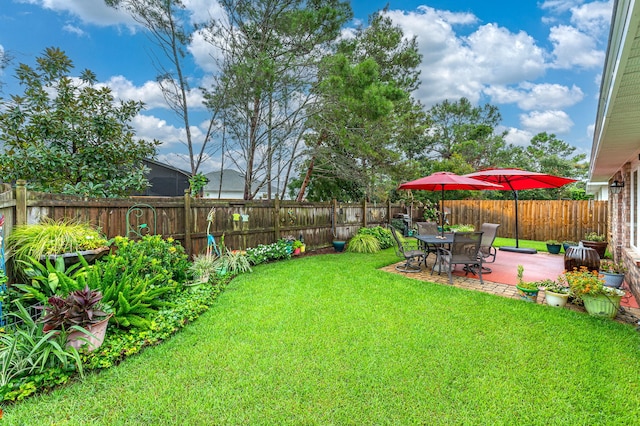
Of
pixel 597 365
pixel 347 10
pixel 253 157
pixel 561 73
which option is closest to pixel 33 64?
pixel 253 157

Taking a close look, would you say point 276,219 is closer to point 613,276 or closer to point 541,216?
point 613,276

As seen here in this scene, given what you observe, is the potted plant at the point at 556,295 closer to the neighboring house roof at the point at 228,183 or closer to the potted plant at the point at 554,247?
the potted plant at the point at 554,247

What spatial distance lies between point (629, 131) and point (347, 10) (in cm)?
671

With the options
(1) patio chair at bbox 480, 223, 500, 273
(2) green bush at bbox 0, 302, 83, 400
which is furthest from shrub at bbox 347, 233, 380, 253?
(2) green bush at bbox 0, 302, 83, 400

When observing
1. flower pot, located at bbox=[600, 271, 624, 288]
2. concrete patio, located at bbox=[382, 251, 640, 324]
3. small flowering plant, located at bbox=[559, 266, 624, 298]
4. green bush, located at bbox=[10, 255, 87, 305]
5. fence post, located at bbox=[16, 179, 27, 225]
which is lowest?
concrete patio, located at bbox=[382, 251, 640, 324]

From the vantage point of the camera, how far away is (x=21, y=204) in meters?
3.31

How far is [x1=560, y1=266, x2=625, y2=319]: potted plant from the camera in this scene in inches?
135

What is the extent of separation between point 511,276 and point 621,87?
14.6ft

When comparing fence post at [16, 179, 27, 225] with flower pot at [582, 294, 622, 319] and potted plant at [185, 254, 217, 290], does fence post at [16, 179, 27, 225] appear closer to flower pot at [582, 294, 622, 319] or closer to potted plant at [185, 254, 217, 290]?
potted plant at [185, 254, 217, 290]

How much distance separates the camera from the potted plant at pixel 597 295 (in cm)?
344

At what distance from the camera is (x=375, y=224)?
1065cm

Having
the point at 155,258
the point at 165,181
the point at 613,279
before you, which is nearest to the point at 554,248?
the point at 613,279

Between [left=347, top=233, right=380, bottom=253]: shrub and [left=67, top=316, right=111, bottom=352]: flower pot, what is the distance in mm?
6613

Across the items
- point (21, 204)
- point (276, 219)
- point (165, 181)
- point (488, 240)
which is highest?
point (165, 181)
